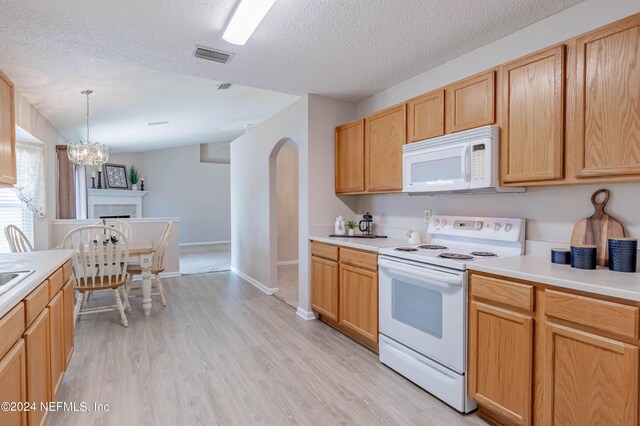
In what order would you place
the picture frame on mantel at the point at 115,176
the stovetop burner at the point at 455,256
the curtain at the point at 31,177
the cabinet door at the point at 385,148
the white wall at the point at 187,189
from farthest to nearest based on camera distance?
the white wall at the point at 187,189
the picture frame on mantel at the point at 115,176
the curtain at the point at 31,177
the cabinet door at the point at 385,148
the stovetop burner at the point at 455,256

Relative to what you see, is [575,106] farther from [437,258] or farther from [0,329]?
[0,329]

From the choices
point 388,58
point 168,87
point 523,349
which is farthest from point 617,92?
point 168,87

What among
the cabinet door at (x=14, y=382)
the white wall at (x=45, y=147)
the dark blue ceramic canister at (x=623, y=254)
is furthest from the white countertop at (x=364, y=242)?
the white wall at (x=45, y=147)

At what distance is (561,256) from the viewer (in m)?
1.83

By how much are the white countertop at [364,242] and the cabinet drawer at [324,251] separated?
5 cm

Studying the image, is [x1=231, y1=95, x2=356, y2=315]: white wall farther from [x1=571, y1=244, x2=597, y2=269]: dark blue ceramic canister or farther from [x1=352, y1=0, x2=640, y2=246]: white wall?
[x1=571, y1=244, x2=597, y2=269]: dark blue ceramic canister

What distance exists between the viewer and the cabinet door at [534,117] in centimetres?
181

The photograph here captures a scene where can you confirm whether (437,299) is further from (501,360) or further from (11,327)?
(11,327)

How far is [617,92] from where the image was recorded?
5.24 feet

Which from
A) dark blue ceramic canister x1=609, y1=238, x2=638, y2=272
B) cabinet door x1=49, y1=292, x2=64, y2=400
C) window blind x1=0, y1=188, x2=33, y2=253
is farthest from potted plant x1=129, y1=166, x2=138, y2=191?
dark blue ceramic canister x1=609, y1=238, x2=638, y2=272

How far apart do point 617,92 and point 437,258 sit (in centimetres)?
122

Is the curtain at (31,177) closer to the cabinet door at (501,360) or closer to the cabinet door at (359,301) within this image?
the cabinet door at (359,301)

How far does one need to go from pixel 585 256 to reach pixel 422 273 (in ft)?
2.77

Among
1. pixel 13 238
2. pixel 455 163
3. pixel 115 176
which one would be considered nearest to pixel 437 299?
pixel 455 163
